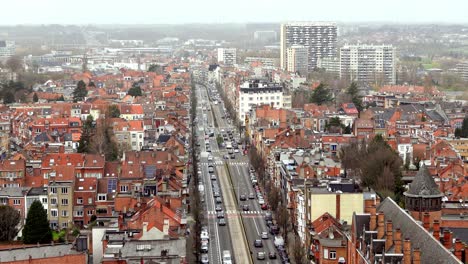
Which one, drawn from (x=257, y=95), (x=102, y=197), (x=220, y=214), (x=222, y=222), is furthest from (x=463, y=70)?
(x=102, y=197)

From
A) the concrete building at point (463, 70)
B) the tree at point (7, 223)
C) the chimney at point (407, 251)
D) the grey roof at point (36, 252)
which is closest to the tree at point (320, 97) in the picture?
the concrete building at point (463, 70)

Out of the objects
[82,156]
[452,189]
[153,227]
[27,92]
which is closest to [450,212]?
[452,189]

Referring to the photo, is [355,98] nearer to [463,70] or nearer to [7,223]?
[7,223]

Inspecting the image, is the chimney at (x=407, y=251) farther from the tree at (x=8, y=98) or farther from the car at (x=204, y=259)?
the tree at (x=8, y=98)

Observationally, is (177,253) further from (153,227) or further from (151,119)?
(151,119)

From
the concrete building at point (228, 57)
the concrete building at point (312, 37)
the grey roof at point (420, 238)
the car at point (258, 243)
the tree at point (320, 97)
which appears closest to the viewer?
the grey roof at point (420, 238)
